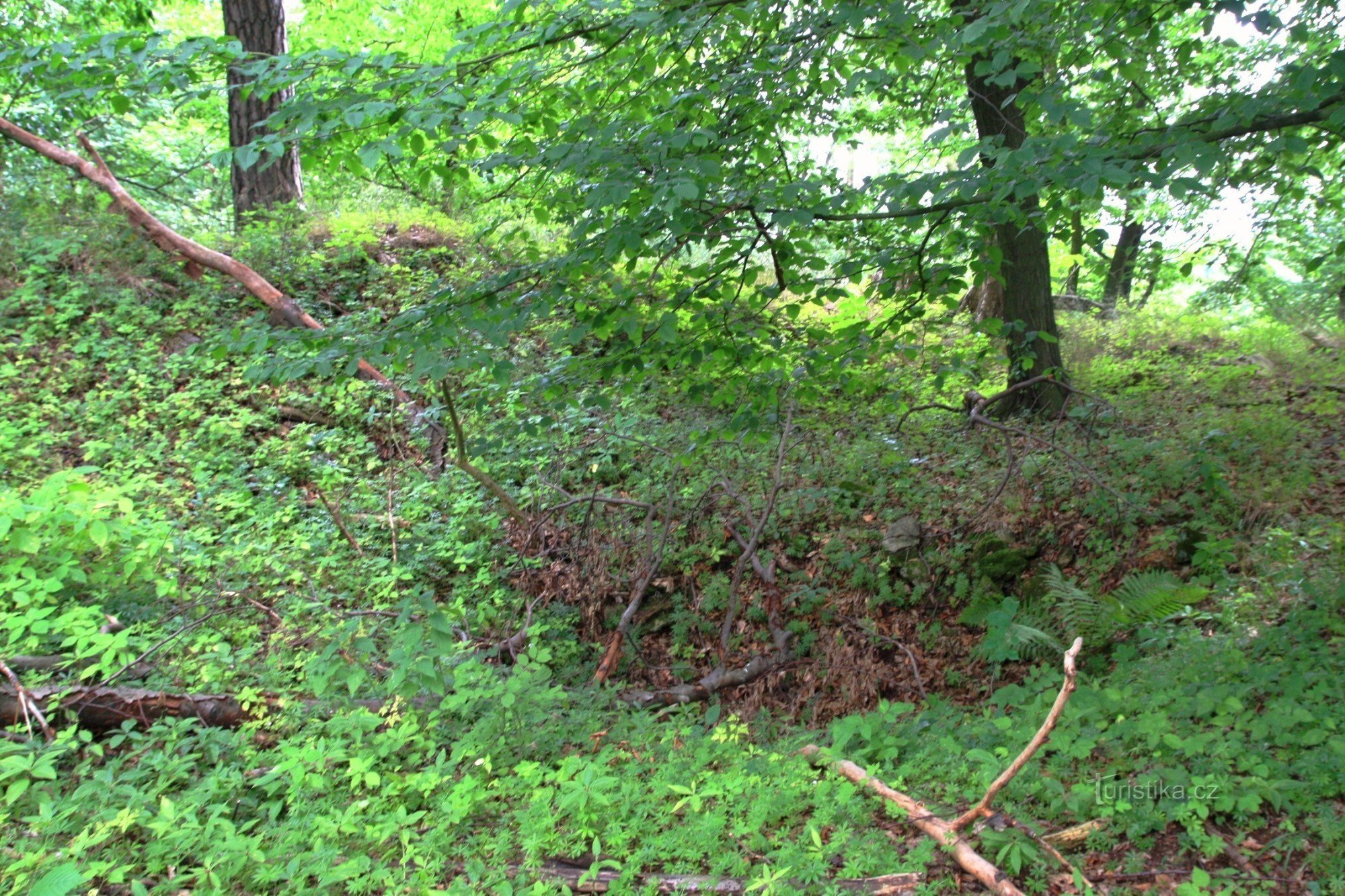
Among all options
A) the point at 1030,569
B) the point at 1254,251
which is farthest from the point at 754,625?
the point at 1254,251

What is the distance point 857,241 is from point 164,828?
4.66 meters

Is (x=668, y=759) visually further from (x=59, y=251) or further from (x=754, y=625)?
(x=59, y=251)

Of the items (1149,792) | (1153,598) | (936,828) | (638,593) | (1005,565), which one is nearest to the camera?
(936,828)

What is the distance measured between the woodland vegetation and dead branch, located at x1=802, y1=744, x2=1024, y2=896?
0.02 m

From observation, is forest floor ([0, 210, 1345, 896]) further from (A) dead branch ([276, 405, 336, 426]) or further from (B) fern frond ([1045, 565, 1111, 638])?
(A) dead branch ([276, 405, 336, 426])

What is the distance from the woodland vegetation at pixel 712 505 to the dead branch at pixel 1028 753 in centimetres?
3

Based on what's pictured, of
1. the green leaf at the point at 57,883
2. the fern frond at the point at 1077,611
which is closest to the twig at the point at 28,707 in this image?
the green leaf at the point at 57,883

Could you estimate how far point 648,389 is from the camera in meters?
8.70

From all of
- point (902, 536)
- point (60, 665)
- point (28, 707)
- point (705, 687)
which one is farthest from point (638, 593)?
point (28, 707)

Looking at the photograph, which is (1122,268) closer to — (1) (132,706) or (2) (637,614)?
(2) (637,614)

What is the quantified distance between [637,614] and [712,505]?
111 cm

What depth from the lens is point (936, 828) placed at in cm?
299

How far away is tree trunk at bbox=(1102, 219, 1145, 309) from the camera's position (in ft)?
22.2

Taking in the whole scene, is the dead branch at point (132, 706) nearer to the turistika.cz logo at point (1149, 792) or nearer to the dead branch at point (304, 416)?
the turistika.cz logo at point (1149, 792)
